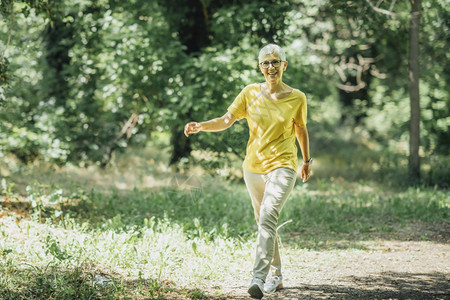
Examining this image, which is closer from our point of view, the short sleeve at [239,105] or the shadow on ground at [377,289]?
the shadow on ground at [377,289]

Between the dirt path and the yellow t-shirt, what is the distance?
1.33m

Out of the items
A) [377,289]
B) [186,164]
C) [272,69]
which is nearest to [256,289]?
[377,289]

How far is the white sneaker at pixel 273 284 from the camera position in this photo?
187 inches

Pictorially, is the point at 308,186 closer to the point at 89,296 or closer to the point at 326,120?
the point at 89,296

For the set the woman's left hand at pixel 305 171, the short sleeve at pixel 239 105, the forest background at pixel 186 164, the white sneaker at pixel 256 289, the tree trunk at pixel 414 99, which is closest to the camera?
the white sneaker at pixel 256 289

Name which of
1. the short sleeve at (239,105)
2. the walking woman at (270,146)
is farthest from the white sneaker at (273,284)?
the short sleeve at (239,105)

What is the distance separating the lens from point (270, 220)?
4379mm

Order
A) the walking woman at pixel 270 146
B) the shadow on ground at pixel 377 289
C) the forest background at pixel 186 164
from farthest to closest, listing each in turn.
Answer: the forest background at pixel 186 164 < the shadow on ground at pixel 377 289 < the walking woman at pixel 270 146

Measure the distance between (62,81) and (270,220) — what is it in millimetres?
10416

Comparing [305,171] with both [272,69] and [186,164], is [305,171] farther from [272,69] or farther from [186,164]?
[186,164]

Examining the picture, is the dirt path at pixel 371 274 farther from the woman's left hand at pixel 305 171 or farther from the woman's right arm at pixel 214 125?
the woman's right arm at pixel 214 125

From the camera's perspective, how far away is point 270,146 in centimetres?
458

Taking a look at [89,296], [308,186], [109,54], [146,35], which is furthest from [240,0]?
[89,296]

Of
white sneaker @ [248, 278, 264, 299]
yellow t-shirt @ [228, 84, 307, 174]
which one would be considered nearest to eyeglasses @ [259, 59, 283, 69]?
yellow t-shirt @ [228, 84, 307, 174]
